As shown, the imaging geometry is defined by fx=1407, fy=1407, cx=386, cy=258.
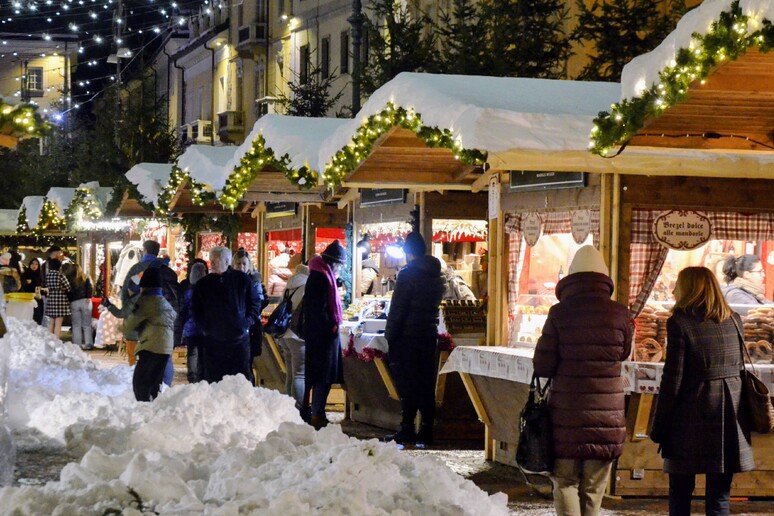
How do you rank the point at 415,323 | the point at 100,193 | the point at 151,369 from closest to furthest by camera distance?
the point at 151,369 < the point at 415,323 < the point at 100,193

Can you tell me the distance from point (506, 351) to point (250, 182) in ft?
21.3

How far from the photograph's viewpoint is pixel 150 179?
2447 centimetres

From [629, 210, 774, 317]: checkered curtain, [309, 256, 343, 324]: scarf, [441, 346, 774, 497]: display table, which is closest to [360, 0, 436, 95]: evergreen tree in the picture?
[309, 256, 343, 324]: scarf

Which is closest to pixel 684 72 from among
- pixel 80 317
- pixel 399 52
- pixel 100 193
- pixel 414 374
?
pixel 414 374

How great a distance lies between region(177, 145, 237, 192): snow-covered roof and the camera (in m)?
18.6

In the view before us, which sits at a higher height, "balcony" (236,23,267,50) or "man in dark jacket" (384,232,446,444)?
"balcony" (236,23,267,50)

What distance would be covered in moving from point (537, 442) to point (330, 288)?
261 inches

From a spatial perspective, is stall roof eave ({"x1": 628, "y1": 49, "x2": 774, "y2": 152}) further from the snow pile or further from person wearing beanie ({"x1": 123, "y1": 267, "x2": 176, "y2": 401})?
person wearing beanie ({"x1": 123, "y1": 267, "x2": 176, "y2": 401})

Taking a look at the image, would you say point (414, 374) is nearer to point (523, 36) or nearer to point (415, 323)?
point (415, 323)

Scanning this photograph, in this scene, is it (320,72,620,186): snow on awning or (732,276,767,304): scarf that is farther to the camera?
(732,276,767,304): scarf

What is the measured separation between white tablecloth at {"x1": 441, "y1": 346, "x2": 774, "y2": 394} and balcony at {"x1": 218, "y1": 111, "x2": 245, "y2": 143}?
1713 inches

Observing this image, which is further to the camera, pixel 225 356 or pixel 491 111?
pixel 225 356

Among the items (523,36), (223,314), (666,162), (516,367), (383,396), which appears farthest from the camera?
(523,36)

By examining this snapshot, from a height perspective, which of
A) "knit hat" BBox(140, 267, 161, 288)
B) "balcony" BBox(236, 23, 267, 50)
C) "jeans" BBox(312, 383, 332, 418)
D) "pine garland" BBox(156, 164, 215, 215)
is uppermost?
"balcony" BBox(236, 23, 267, 50)
